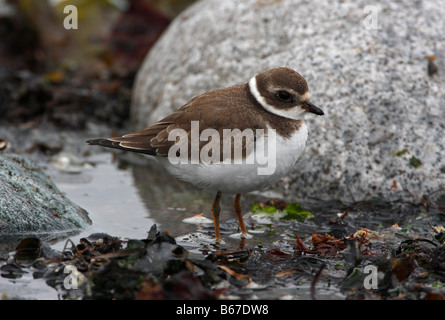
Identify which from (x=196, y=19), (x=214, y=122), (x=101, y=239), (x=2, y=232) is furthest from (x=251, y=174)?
(x=196, y=19)

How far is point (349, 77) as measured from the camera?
769 centimetres

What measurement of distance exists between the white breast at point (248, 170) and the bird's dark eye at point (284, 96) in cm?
33

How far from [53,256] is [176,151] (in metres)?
1.58

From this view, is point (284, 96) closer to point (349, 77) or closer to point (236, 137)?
point (236, 137)

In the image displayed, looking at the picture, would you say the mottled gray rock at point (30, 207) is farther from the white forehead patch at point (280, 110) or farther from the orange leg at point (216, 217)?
the white forehead patch at point (280, 110)

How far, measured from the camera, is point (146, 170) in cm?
880

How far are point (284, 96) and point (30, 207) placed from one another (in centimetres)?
290

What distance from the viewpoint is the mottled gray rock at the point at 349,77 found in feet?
24.0

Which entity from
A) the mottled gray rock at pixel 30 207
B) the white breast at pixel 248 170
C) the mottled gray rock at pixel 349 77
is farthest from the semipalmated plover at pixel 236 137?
the mottled gray rock at pixel 349 77

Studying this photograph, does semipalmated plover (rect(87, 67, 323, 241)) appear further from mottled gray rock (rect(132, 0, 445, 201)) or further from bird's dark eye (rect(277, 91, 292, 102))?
mottled gray rock (rect(132, 0, 445, 201))

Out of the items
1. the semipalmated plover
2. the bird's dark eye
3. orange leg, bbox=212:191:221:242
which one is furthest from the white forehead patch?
orange leg, bbox=212:191:221:242

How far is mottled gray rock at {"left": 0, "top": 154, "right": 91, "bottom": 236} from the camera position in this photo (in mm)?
5902

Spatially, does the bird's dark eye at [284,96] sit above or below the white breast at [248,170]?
above
